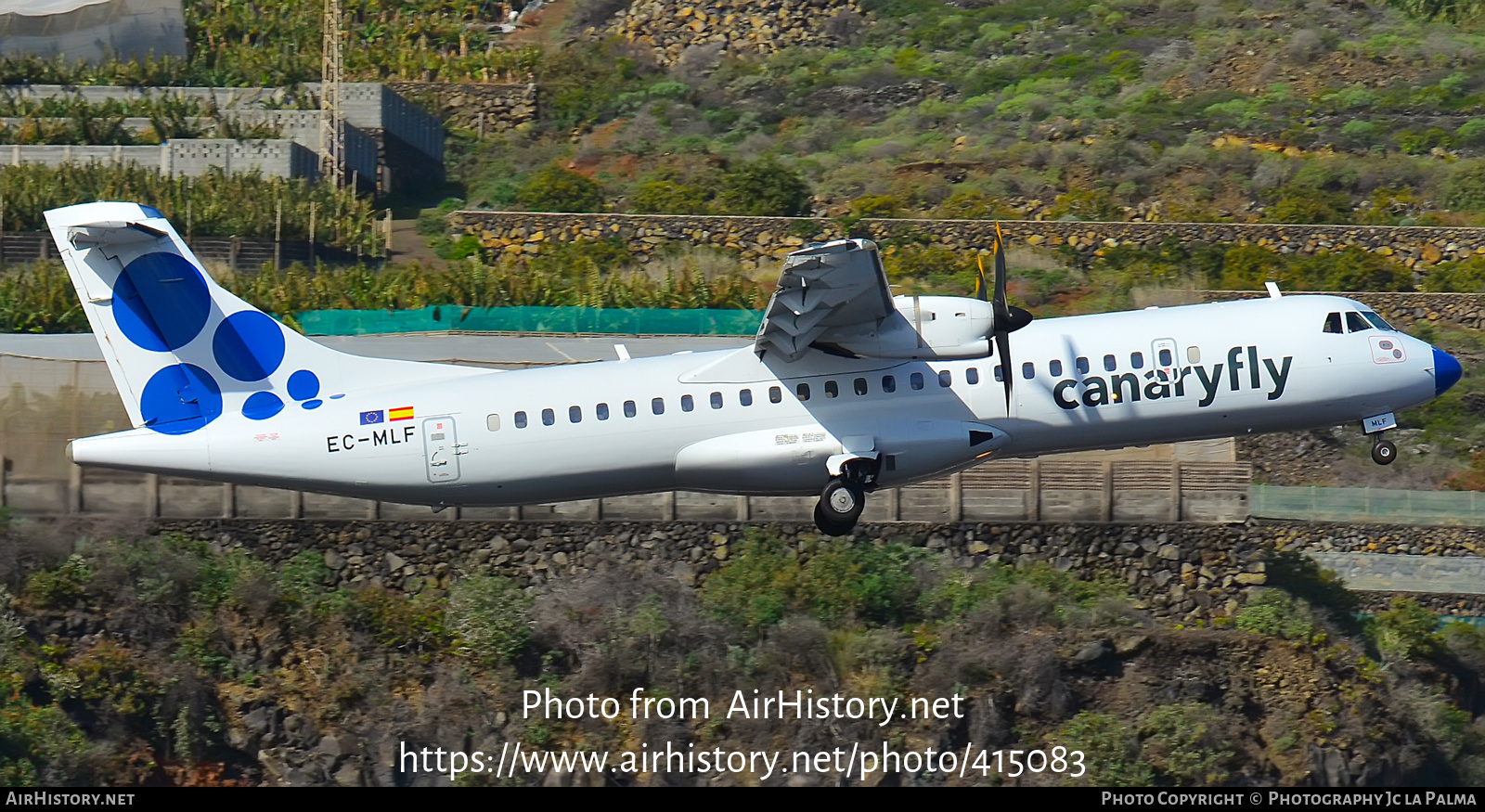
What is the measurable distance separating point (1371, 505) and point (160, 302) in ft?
85.9

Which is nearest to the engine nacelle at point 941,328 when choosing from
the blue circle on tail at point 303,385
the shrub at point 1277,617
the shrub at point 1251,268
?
the blue circle on tail at point 303,385

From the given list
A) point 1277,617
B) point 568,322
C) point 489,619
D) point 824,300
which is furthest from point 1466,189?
point 824,300

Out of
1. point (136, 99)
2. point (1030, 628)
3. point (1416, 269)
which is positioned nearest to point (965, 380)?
point (1030, 628)

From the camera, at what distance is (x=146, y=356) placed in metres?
23.6

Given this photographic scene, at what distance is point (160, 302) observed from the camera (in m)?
23.7

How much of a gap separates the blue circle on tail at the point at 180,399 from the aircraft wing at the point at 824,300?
7823mm

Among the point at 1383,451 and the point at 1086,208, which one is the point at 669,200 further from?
the point at 1383,451

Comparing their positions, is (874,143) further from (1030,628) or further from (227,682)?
(227,682)

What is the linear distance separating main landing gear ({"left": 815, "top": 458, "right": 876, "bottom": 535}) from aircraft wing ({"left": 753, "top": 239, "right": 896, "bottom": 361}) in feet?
5.93

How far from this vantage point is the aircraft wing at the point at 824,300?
20.7 m

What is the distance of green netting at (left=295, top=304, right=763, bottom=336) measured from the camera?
39.2m

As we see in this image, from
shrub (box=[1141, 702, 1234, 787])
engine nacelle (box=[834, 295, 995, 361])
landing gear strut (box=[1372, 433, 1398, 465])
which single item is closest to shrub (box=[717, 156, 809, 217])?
shrub (box=[1141, 702, 1234, 787])

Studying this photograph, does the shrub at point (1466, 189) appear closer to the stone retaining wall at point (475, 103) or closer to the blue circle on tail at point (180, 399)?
the stone retaining wall at point (475, 103)

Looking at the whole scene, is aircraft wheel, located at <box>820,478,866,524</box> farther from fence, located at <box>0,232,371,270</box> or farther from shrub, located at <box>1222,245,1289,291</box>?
fence, located at <box>0,232,371,270</box>
